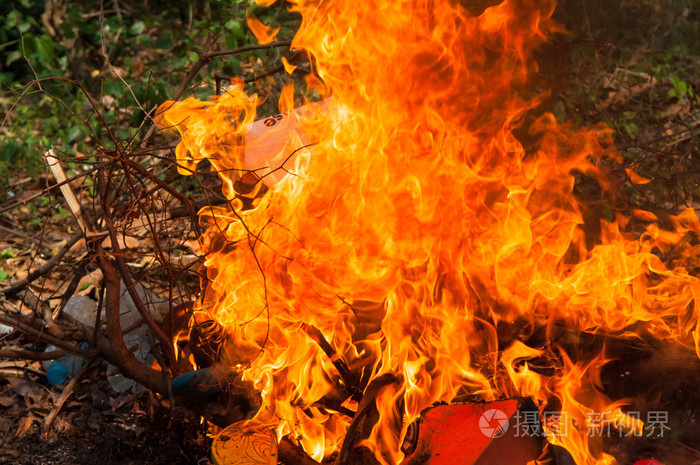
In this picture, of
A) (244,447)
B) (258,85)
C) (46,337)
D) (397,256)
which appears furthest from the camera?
(258,85)

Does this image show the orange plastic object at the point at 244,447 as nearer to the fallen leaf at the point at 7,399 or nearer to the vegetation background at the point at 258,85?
the vegetation background at the point at 258,85

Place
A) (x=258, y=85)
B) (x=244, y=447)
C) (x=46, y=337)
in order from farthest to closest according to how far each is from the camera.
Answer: (x=258, y=85) → (x=46, y=337) → (x=244, y=447)

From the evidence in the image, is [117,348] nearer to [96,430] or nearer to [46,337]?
[46,337]

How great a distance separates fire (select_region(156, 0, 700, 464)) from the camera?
3.07m

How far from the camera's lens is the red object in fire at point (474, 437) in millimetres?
2846

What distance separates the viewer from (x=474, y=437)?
291 centimetres

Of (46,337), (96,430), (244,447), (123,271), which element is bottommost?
(96,430)

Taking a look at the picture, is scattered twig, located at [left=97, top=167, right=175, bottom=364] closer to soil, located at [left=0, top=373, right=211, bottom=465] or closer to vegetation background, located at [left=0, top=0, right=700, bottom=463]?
soil, located at [left=0, top=373, right=211, bottom=465]

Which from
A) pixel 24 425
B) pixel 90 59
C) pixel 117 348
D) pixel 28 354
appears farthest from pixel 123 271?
pixel 90 59

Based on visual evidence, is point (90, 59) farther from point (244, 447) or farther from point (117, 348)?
point (244, 447)

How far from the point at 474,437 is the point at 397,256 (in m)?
0.93

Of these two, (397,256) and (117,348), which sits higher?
(397,256)
